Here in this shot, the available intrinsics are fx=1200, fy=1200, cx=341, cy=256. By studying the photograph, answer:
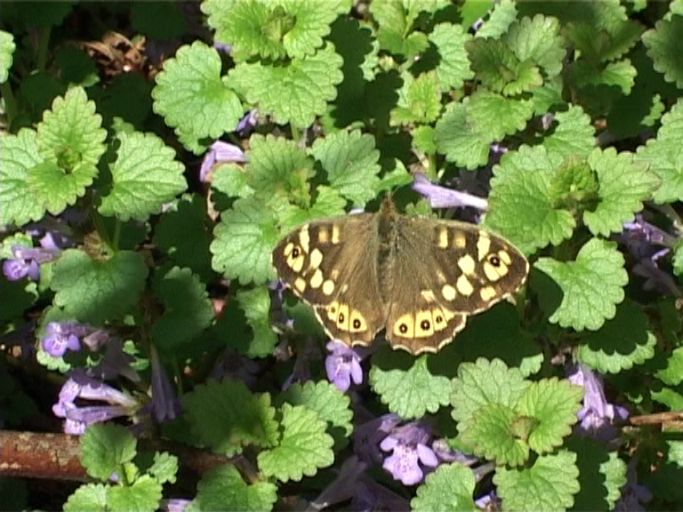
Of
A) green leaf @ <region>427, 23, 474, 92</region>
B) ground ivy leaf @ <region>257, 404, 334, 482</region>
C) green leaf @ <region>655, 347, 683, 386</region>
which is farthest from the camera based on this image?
green leaf @ <region>427, 23, 474, 92</region>

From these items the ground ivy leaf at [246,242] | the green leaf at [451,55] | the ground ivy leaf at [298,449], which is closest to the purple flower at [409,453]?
the ground ivy leaf at [298,449]

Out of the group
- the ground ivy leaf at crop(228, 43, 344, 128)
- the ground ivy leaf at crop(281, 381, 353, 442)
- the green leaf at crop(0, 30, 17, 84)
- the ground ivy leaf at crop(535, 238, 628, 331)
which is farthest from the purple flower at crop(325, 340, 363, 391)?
the green leaf at crop(0, 30, 17, 84)

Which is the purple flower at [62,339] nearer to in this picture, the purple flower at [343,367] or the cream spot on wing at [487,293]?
the purple flower at [343,367]

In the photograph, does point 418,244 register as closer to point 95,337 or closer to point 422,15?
point 95,337

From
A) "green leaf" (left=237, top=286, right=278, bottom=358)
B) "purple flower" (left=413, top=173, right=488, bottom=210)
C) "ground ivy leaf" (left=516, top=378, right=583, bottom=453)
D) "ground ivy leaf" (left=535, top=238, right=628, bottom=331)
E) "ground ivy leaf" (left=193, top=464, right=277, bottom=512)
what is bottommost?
"ground ivy leaf" (left=193, top=464, right=277, bottom=512)

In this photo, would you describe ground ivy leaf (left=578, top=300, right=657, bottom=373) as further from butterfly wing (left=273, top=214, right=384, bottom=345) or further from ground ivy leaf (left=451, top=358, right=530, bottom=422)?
butterfly wing (left=273, top=214, right=384, bottom=345)

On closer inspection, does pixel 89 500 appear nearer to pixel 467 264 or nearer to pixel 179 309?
pixel 179 309
